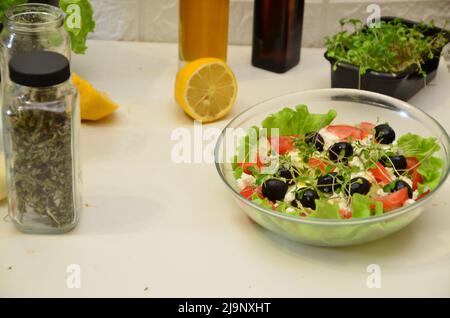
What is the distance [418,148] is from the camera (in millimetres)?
1143

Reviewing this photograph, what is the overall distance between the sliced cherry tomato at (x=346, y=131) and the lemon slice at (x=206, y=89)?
21 centimetres

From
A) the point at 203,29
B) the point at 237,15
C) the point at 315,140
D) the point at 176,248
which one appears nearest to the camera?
the point at 176,248

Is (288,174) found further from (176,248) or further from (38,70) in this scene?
(38,70)

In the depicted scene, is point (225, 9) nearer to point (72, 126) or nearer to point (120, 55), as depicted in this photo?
point (120, 55)

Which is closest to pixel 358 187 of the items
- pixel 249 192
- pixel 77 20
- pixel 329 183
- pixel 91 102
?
pixel 329 183

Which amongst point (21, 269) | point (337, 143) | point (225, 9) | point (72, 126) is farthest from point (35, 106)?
point (225, 9)

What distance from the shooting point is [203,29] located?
54.5 inches

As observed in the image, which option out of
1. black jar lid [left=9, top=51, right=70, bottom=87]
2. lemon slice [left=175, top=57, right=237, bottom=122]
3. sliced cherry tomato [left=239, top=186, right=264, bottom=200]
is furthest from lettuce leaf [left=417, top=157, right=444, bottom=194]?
black jar lid [left=9, top=51, right=70, bottom=87]

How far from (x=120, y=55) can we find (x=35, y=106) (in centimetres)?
59

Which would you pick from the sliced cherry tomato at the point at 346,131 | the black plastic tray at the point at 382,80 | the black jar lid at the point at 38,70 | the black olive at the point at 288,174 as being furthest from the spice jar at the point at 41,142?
the black plastic tray at the point at 382,80

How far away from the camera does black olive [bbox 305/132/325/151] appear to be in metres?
1.14

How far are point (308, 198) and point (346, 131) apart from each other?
0.19 meters

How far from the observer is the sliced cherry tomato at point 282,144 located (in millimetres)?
1147

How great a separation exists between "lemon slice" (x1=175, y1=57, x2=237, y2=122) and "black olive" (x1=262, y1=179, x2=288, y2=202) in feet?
0.97
